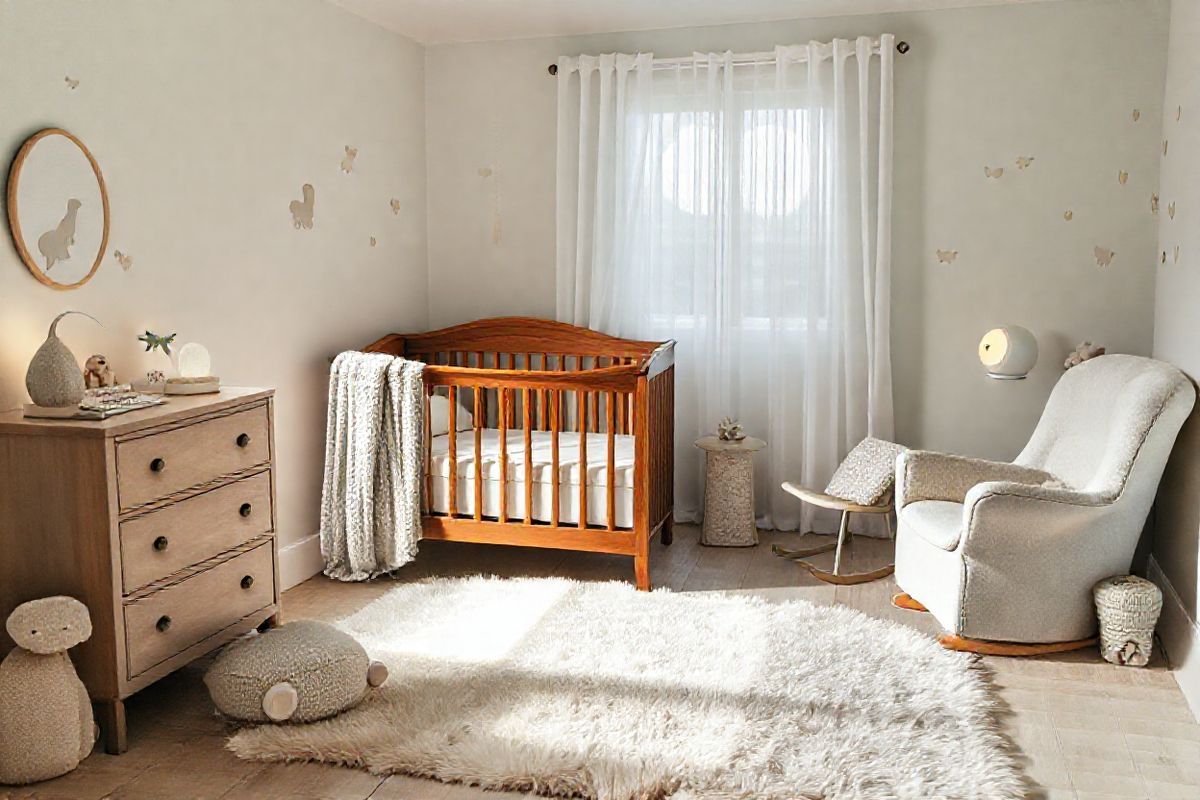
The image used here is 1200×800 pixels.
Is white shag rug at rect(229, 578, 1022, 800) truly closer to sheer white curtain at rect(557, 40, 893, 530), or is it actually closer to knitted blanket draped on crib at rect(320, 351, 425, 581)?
knitted blanket draped on crib at rect(320, 351, 425, 581)

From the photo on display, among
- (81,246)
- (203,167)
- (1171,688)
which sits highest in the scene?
(203,167)

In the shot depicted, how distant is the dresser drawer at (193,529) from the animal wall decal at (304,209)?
45.8 inches

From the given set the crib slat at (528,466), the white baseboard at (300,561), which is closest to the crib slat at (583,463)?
the crib slat at (528,466)

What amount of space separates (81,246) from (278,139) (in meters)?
1.04

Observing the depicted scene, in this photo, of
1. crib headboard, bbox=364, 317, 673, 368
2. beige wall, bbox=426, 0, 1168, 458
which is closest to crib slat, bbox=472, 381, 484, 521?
crib headboard, bbox=364, 317, 673, 368

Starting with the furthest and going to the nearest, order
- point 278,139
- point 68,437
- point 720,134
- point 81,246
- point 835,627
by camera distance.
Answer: point 720,134, point 278,139, point 835,627, point 81,246, point 68,437

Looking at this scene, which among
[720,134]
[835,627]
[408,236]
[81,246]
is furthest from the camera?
[408,236]

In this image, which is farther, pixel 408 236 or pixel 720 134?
pixel 408 236

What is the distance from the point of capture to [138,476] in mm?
2496

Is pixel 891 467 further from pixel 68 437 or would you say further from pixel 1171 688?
pixel 68 437

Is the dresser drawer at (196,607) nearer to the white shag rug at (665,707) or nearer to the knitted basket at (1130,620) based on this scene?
the white shag rug at (665,707)

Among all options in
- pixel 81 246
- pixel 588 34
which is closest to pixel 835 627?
pixel 81 246

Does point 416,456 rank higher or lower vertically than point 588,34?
lower

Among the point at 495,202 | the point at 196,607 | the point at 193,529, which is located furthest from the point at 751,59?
the point at 196,607
